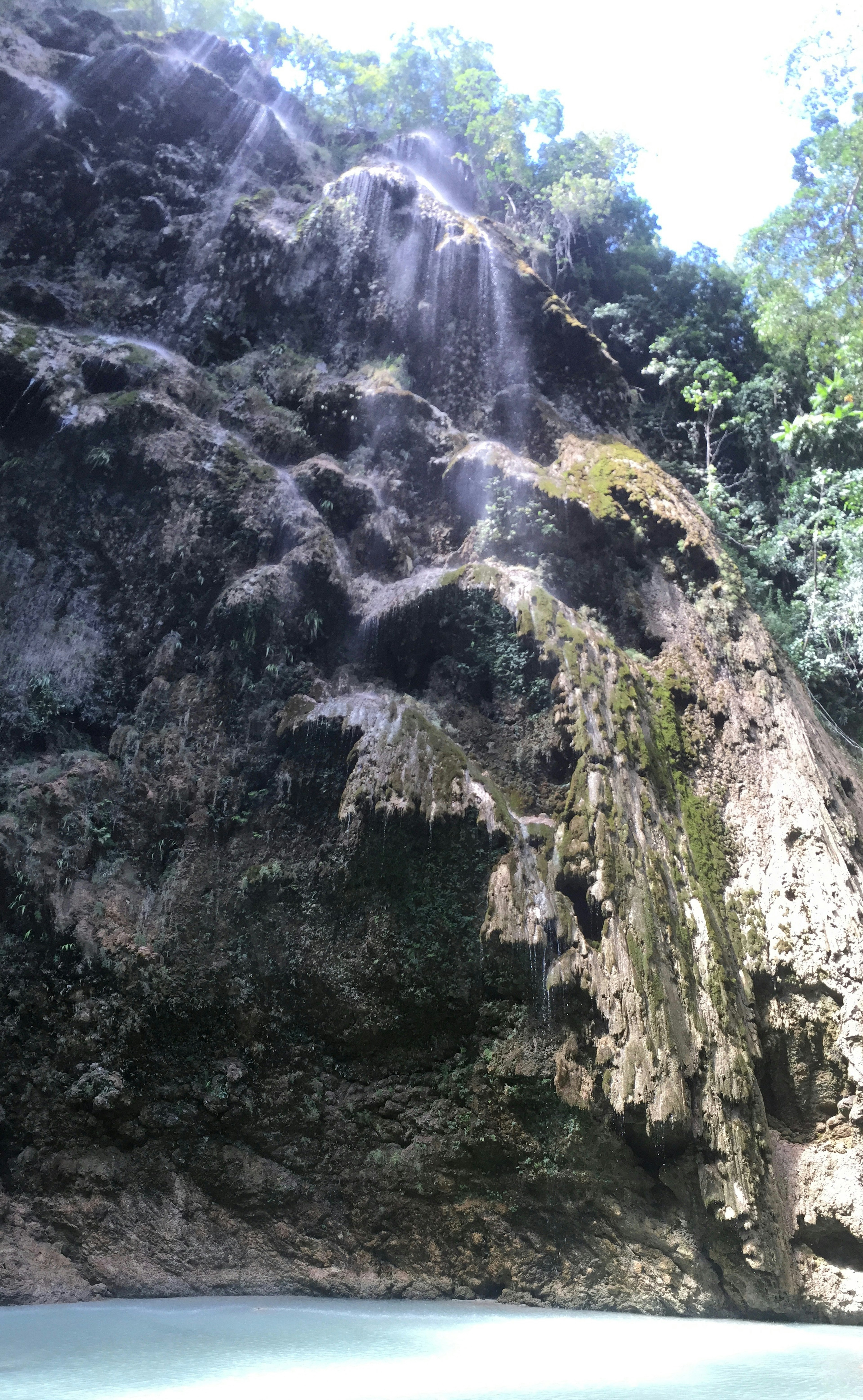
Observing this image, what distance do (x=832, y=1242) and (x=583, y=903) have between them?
3.58 m

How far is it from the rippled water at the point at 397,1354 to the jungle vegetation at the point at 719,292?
9041mm

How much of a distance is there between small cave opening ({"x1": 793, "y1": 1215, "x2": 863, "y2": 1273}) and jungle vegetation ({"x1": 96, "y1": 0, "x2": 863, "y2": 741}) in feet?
24.1

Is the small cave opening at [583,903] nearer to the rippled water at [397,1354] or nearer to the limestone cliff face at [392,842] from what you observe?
the limestone cliff face at [392,842]

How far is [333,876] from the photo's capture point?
8977 mm

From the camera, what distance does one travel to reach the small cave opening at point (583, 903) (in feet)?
27.3

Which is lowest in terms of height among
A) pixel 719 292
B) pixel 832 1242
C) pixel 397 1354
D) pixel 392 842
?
pixel 397 1354

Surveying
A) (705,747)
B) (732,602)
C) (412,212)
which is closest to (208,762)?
(705,747)

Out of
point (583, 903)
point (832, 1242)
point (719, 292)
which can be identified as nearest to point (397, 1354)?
point (583, 903)

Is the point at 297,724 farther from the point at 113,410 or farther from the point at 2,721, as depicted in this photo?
the point at 113,410

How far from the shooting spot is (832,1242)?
755cm

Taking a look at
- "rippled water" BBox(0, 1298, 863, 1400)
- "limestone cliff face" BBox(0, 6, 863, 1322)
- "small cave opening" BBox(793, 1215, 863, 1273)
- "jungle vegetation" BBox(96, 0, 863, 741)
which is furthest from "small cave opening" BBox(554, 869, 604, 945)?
"jungle vegetation" BBox(96, 0, 863, 741)

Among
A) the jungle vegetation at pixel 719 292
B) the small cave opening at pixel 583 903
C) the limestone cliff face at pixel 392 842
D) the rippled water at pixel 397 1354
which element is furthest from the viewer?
the jungle vegetation at pixel 719 292

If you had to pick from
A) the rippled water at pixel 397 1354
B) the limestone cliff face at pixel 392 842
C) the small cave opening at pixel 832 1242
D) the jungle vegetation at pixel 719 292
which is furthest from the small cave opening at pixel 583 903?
the jungle vegetation at pixel 719 292

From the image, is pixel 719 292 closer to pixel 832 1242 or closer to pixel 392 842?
pixel 392 842
